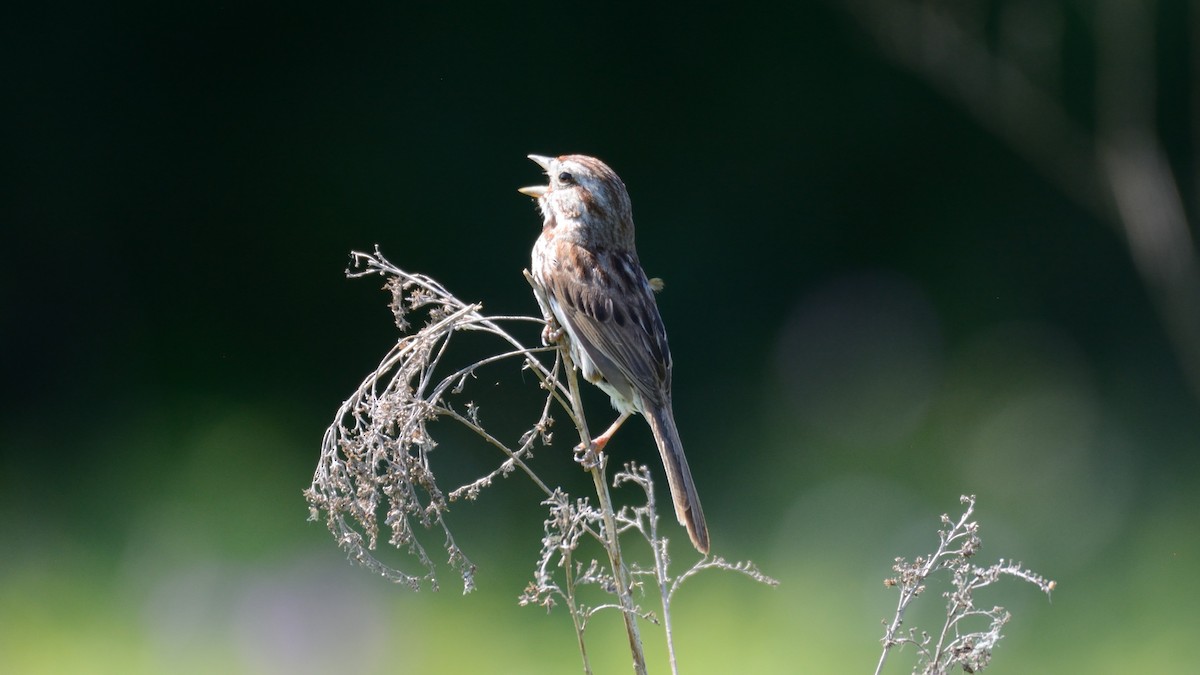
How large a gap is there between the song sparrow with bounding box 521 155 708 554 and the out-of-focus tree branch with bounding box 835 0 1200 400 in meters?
2.44

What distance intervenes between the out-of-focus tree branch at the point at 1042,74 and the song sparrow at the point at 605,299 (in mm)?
2439

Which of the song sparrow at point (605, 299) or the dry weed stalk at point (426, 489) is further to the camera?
the song sparrow at point (605, 299)

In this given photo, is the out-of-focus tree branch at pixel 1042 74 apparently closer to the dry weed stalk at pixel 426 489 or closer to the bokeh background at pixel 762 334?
the bokeh background at pixel 762 334

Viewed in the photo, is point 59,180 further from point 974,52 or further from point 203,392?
point 974,52

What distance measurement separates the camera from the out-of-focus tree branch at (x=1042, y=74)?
208 inches

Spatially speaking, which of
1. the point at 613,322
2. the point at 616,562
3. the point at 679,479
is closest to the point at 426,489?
the point at 616,562

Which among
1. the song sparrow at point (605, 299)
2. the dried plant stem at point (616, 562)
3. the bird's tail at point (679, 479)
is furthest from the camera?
the song sparrow at point (605, 299)

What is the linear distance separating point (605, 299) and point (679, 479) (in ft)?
1.65

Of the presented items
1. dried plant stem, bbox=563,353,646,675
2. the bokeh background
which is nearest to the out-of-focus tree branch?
the bokeh background

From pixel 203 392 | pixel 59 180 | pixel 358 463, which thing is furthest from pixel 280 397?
pixel 358 463

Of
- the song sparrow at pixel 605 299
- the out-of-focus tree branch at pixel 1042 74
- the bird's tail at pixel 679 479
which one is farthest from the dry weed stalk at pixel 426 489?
the out-of-focus tree branch at pixel 1042 74

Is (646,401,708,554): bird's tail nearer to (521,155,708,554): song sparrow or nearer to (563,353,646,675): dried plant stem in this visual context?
(521,155,708,554): song sparrow

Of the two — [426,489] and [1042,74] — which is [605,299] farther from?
[1042,74]

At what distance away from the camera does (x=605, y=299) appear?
3021 mm
